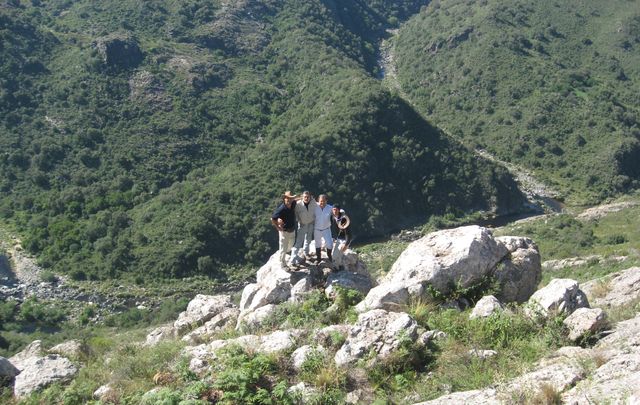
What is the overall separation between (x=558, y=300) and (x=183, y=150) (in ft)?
180

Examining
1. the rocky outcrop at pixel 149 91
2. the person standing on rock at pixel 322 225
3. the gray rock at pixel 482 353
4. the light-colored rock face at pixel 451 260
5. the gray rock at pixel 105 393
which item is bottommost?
the gray rock at pixel 105 393

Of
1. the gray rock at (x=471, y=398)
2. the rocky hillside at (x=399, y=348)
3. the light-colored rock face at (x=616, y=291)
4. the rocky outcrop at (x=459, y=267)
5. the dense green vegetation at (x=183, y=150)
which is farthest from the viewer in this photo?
the dense green vegetation at (x=183, y=150)

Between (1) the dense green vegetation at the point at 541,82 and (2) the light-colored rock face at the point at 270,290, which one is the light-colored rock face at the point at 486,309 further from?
(1) the dense green vegetation at the point at 541,82

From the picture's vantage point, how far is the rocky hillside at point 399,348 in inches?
386


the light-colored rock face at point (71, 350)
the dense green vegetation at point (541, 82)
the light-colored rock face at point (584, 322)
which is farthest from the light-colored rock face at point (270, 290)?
the dense green vegetation at point (541, 82)

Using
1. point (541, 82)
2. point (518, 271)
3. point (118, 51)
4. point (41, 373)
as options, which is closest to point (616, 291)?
point (518, 271)

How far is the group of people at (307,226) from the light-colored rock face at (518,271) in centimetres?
412

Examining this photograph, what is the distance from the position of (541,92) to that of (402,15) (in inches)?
2208

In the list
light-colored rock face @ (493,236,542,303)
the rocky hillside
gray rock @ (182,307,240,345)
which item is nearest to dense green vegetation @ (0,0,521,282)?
gray rock @ (182,307,240,345)

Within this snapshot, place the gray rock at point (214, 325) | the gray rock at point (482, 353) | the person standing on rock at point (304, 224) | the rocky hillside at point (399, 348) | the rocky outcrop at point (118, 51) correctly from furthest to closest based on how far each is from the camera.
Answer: the rocky outcrop at point (118, 51) < the person standing on rock at point (304, 224) < the gray rock at point (214, 325) < the gray rock at point (482, 353) < the rocky hillside at point (399, 348)

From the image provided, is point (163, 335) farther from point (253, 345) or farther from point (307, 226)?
point (253, 345)

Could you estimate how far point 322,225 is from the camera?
51.3 ft

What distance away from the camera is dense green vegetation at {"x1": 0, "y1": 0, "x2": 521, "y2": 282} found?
51844 millimetres

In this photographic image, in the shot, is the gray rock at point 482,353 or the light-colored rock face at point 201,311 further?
the light-colored rock face at point 201,311
